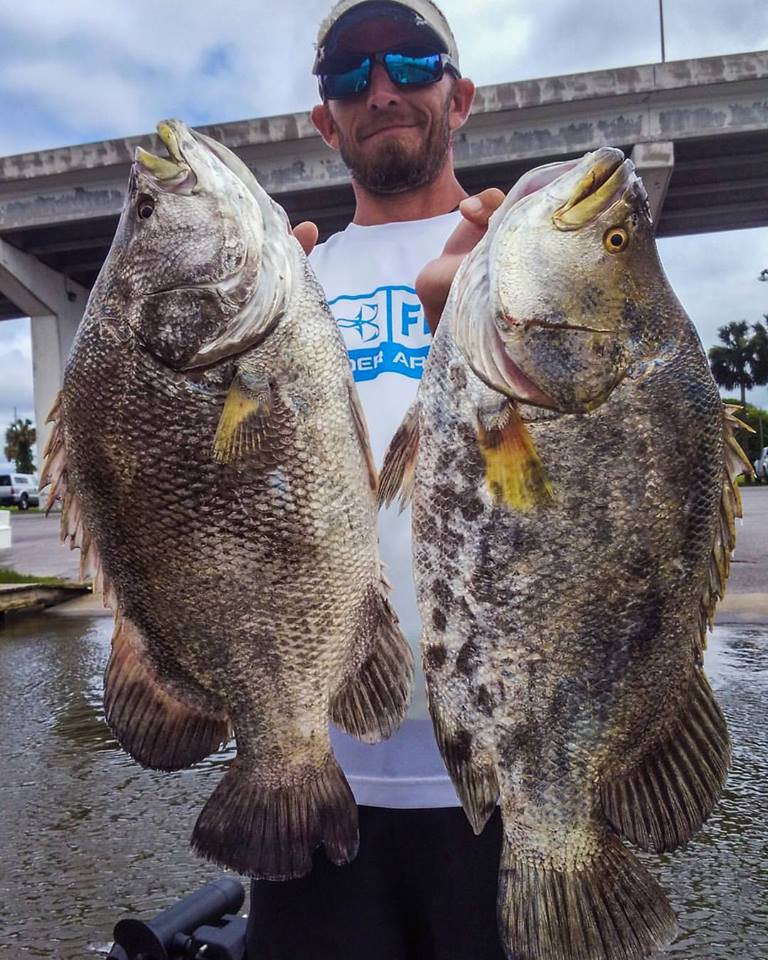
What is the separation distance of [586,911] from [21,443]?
88750mm

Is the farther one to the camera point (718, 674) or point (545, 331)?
point (718, 674)

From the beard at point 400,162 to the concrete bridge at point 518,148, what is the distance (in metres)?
11.7

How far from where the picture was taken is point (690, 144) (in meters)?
14.3

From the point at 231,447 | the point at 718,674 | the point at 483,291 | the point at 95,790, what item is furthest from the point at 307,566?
the point at 718,674

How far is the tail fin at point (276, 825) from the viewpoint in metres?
1.48

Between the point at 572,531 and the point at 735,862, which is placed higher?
the point at 572,531

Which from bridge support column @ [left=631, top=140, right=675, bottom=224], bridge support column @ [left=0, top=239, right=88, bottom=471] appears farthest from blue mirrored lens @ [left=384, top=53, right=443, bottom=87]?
bridge support column @ [left=0, top=239, right=88, bottom=471]

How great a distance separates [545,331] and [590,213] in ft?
0.70

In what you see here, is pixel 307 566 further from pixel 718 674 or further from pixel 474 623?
pixel 718 674

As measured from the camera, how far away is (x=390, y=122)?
6.82 feet

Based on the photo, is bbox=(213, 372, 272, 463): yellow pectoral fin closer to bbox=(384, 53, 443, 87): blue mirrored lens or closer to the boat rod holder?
bbox=(384, 53, 443, 87): blue mirrored lens

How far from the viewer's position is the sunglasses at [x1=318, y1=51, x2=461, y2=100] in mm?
2018

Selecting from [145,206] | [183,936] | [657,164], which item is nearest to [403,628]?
[145,206]

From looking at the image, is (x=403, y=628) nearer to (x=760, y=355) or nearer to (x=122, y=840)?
(x=122, y=840)
